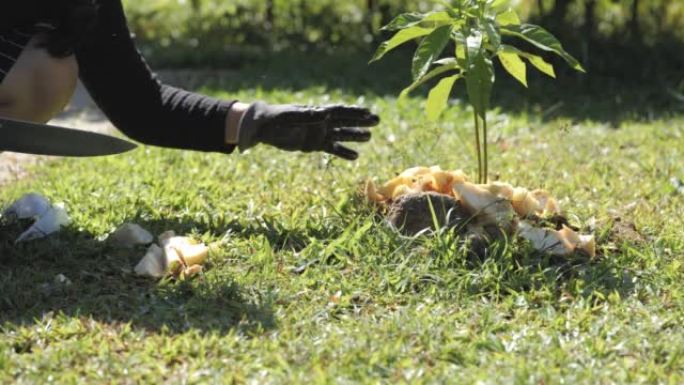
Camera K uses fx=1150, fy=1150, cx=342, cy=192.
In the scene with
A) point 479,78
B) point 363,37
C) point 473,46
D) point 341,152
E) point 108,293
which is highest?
point 473,46

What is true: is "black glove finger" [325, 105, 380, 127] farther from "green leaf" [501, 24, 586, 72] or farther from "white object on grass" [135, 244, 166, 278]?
"white object on grass" [135, 244, 166, 278]

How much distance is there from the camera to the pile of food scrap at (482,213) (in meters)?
3.41

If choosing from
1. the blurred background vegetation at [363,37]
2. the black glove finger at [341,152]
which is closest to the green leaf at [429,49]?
the black glove finger at [341,152]

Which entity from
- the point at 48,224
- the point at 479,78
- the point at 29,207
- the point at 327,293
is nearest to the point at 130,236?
the point at 48,224

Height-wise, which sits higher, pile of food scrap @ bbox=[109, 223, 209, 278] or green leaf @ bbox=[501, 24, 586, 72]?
green leaf @ bbox=[501, 24, 586, 72]

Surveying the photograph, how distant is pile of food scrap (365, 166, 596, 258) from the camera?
3.41 m

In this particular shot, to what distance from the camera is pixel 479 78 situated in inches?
136

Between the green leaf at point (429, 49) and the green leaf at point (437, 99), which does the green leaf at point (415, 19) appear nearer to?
the green leaf at point (429, 49)

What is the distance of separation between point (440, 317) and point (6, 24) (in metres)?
1.61

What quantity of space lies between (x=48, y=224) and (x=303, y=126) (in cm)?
A: 87

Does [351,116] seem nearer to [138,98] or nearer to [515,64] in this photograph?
[515,64]

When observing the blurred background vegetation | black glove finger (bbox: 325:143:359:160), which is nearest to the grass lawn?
black glove finger (bbox: 325:143:359:160)

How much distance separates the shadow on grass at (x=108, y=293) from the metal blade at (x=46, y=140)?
313 millimetres

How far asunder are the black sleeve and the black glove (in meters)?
0.13
